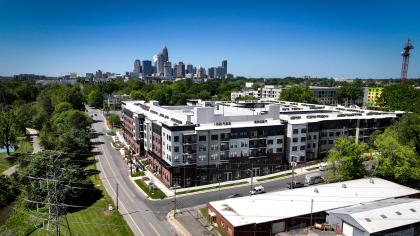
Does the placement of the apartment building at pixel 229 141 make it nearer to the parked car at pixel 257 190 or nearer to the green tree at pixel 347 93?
the parked car at pixel 257 190

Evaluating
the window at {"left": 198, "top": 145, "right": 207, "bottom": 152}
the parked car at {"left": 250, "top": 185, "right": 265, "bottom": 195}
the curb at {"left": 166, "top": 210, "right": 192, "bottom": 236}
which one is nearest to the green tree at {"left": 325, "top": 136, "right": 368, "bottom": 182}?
the parked car at {"left": 250, "top": 185, "right": 265, "bottom": 195}

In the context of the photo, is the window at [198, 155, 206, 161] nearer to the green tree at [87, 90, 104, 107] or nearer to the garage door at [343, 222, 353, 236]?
the garage door at [343, 222, 353, 236]

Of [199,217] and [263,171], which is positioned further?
[263,171]

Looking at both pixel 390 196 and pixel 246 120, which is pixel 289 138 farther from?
pixel 390 196

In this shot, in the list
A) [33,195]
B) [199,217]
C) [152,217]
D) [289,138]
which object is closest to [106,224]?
[152,217]

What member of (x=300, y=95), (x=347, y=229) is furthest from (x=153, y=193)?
(x=300, y=95)

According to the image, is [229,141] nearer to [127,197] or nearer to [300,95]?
[127,197]
